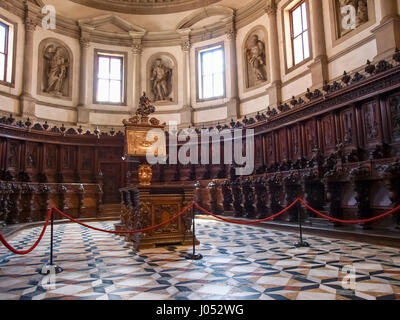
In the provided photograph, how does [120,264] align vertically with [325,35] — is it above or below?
below

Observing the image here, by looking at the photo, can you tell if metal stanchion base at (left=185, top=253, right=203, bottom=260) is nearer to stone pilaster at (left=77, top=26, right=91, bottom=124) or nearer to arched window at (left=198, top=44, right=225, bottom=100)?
arched window at (left=198, top=44, right=225, bottom=100)

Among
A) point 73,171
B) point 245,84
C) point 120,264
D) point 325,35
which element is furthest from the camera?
point 245,84

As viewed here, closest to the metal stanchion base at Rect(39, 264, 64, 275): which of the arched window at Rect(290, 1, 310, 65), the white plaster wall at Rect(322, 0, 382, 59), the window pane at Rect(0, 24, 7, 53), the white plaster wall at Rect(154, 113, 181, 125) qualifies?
the white plaster wall at Rect(322, 0, 382, 59)

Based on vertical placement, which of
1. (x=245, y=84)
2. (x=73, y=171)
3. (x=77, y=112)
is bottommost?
(x=73, y=171)

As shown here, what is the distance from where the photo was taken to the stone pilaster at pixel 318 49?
34.3 feet

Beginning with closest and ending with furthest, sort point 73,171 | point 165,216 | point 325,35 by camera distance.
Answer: point 165,216 < point 325,35 < point 73,171

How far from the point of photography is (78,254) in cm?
479

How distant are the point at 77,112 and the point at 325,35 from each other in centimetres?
1099

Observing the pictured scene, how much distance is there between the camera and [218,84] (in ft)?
50.4

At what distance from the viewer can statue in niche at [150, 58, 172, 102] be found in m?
16.0

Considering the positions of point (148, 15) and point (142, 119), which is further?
point (148, 15)

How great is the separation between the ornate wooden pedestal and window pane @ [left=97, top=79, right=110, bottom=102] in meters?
11.0
